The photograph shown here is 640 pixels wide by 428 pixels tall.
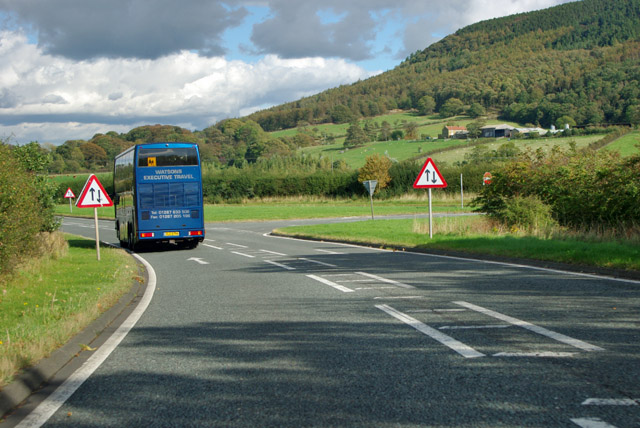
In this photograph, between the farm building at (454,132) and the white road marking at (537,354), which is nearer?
the white road marking at (537,354)

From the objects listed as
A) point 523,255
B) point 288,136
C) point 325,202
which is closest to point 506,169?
point 523,255

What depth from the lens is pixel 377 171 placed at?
62.4 metres

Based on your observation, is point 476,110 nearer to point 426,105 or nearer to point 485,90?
point 485,90

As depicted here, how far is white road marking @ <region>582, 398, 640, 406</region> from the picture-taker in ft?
13.4

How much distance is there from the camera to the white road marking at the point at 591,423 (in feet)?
12.1

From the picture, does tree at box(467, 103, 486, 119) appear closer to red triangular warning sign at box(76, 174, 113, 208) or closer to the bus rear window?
the bus rear window

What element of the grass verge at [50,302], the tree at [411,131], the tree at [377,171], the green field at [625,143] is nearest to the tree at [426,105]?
the tree at [411,131]

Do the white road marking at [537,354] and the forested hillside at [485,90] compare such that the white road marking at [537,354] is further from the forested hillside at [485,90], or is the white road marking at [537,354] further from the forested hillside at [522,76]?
the forested hillside at [522,76]

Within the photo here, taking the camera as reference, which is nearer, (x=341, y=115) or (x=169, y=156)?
(x=169, y=156)

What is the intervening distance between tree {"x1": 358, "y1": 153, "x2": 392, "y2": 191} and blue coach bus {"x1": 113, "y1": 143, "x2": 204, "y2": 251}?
40072 millimetres

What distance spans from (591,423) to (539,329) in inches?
112

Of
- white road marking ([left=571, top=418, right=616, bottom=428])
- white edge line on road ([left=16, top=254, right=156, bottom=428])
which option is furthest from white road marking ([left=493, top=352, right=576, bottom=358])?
white edge line on road ([left=16, top=254, right=156, bottom=428])

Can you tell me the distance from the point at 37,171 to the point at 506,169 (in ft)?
56.9

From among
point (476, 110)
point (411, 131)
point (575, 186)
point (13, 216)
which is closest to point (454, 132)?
point (411, 131)
